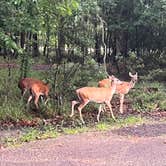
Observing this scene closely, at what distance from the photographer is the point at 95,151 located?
962 centimetres

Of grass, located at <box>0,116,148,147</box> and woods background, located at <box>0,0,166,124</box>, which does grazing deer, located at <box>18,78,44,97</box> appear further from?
grass, located at <box>0,116,148,147</box>

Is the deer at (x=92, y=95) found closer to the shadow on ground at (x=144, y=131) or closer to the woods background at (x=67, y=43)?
the woods background at (x=67, y=43)

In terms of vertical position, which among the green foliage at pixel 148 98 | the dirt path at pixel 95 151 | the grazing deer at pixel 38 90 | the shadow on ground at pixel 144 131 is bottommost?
the green foliage at pixel 148 98

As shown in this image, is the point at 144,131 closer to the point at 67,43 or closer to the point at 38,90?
the point at 38,90

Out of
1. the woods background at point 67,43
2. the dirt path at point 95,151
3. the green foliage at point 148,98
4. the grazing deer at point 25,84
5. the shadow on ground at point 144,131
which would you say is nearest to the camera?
the dirt path at point 95,151

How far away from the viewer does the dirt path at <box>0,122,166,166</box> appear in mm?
8797

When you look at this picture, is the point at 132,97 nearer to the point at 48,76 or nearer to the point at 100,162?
the point at 48,76

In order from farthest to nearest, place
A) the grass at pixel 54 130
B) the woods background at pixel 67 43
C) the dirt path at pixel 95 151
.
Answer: the woods background at pixel 67 43, the grass at pixel 54 130, the dirt path at pixel 95 151

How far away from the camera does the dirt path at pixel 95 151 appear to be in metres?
8.80

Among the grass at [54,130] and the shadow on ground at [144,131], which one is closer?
the grass at [54,130]

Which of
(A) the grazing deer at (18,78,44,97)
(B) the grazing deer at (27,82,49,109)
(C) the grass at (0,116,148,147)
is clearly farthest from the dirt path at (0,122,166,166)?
(A) the grazing deer at (18,78,44,97)

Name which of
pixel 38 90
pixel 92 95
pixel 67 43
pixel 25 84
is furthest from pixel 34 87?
pixel 92 95

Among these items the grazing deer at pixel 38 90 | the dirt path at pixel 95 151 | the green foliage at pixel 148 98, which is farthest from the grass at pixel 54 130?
the grazing deer at pixel 38 90

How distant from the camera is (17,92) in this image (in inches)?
590
